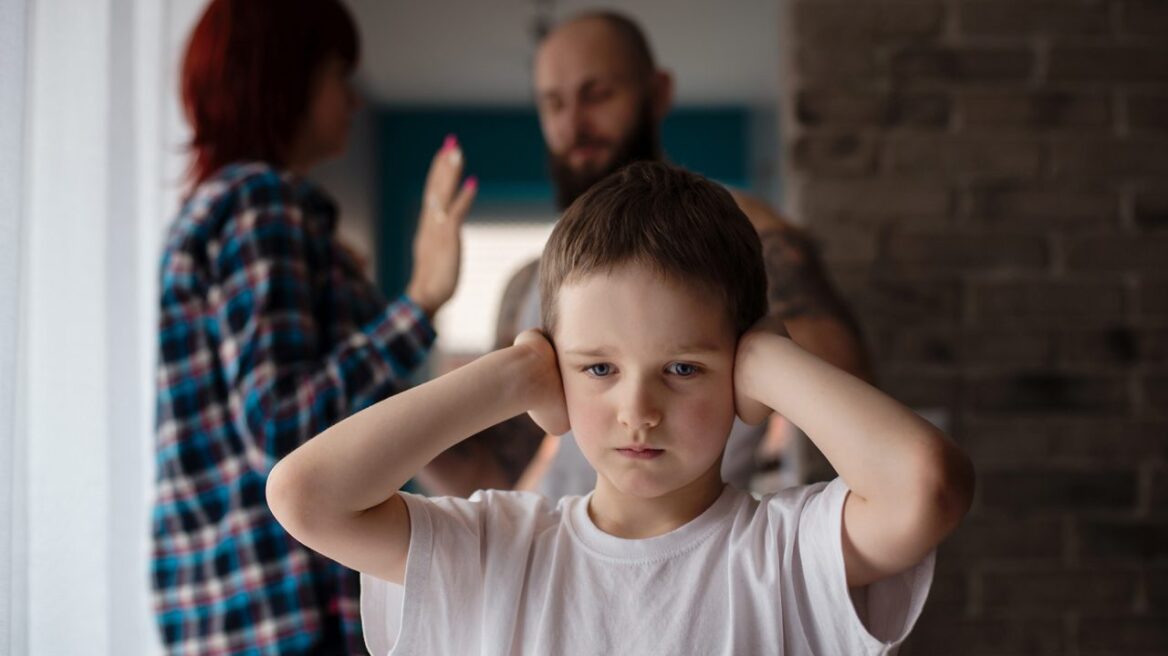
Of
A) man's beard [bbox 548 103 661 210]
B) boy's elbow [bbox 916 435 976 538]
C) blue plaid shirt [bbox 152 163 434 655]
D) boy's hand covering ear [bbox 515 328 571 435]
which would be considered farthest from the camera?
man's beard [bbox 548 103 661 210]

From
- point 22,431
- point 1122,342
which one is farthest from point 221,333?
point 1122,342

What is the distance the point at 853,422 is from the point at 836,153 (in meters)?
1.33

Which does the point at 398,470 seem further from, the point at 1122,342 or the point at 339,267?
the point at 1122,342

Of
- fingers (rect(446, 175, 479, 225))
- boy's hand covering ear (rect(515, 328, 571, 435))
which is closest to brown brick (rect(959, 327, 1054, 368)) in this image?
fingers (rect(446, 175, 479, 225))

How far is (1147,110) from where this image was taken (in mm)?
1994

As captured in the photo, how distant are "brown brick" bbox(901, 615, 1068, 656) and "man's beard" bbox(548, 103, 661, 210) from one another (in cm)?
104

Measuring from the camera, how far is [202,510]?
44.6 inches

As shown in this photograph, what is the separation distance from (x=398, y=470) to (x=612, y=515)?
184mm

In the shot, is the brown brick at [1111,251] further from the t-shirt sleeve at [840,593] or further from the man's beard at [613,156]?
the t-shirt sleeve at [840,593]

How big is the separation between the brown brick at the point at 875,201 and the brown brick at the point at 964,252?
4 centimetres

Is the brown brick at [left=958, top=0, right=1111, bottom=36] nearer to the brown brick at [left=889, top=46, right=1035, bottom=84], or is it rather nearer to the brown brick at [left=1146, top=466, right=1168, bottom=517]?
the brown brick at [left=889, top=46, right=1035, bottom=84]

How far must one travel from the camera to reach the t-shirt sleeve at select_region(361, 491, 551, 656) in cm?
81

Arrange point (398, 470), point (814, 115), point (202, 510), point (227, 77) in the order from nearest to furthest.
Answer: point (398, 470) < point (202, 510) < point (227, 77) < point (814, 115)

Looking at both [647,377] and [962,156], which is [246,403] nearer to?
[647,377]
